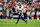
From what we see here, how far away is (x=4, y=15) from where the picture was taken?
729cm

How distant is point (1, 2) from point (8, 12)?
84 cm

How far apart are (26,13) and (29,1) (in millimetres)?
828

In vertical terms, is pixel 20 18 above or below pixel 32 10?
below

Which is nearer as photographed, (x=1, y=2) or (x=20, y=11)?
(x=20, y=11)

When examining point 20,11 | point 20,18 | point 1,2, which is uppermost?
point 1,2

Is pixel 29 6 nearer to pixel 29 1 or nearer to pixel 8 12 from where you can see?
pixel 29 1

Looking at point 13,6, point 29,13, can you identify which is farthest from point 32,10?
point 13,6

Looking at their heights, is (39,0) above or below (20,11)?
above

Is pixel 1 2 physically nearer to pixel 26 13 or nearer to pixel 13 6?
pixel 13 6

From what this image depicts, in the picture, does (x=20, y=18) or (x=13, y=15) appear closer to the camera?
(x=20, y=18)

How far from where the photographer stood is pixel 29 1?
7.16m

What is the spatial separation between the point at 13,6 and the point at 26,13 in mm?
997

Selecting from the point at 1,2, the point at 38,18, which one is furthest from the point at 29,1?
the point at 1,2

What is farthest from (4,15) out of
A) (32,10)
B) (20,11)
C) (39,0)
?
(39,0)
